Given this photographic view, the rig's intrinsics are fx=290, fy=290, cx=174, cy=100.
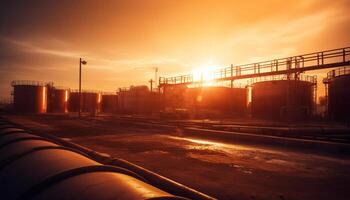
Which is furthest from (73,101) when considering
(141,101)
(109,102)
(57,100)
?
(141,101)

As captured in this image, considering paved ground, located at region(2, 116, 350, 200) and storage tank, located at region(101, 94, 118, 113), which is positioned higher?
storage tank, located at region(101, 94, 118, 113)

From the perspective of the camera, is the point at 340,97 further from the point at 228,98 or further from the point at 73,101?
the point at 73,101

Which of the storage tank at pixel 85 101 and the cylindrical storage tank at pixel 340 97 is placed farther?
the storage tank at pixel 85 101

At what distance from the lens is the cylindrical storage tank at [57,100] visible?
185 feet

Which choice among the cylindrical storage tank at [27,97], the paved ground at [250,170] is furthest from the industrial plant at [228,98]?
the paved ground at [250,170]

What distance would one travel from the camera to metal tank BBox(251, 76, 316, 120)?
37781 mm

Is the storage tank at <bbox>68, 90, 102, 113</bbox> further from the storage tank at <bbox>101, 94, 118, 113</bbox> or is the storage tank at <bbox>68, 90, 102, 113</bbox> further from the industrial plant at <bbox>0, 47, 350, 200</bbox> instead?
the industrial plant at <bbox>0, 47, 350, 200</bbox>

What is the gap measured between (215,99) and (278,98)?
13.7 m

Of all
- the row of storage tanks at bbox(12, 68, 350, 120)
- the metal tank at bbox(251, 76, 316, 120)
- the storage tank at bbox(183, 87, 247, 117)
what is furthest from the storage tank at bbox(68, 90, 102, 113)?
the metal tank at bbox(251, 76, 316, 120)

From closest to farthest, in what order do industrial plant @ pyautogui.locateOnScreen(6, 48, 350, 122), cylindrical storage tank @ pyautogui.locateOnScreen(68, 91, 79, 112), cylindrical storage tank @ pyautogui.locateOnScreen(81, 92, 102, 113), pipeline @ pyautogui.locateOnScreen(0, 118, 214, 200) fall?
pipeline @ pyautogui.locateOnScreen(0, 118, 214, 200), industrial plant @ pyautogui.locateOnScreen(6, 48, 350, 122), cylindrical storage tank @ pyautogui.locateOnScreen(68, 91, 79, 112), cylindrical storage tank @ pyautogui.locateOnScreen(81, 92, 102, 113)

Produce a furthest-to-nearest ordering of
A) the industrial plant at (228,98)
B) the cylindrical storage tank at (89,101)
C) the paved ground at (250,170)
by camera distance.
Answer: the cylindrical storage tank at (89,101) → the industrial plant at (228,98) → the paved ground at (250,170)

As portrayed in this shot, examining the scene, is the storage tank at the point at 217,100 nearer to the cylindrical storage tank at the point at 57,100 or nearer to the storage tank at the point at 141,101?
the storage tank at the point at 141,101

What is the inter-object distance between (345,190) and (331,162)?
3.83m

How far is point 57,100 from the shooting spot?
5769 cm
